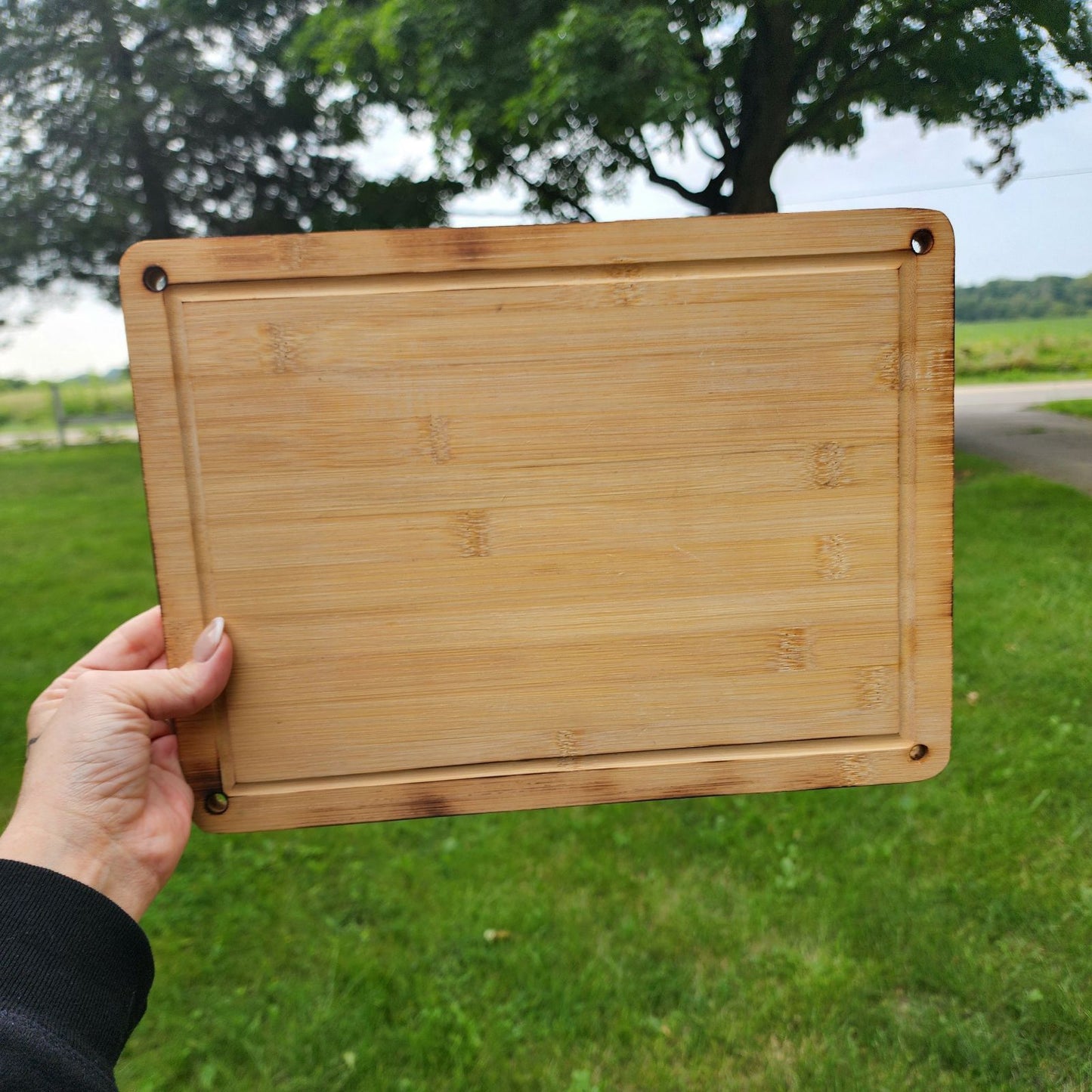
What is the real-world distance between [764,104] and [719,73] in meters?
0.10

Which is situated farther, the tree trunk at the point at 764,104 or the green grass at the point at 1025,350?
the green grass at the point at 1025,350

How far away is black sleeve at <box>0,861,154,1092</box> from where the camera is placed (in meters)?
0.96

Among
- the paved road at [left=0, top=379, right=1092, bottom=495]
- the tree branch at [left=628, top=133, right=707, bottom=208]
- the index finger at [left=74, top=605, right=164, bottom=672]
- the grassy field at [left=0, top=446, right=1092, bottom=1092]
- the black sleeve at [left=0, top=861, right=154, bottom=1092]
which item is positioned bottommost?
the grassy field at [left=0, top=446, right=1092, bottom=1092]

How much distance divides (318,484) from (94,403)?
2742 mm

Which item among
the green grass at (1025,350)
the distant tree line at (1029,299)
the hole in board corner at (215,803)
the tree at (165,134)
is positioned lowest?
the hole in board corner at (215,803)

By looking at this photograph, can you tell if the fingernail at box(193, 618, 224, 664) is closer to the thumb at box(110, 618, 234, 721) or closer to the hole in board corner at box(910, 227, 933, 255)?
the thumb at box(110, 618, 234, 721)

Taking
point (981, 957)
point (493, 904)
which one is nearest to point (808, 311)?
point (981, 957)

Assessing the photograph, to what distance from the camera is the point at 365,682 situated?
1247mm

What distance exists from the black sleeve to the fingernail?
322mm

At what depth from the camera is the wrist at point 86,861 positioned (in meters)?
1.11

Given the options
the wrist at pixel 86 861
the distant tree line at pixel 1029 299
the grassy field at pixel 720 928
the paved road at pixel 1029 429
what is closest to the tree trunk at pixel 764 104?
the distant tree line at pixel 1029 299

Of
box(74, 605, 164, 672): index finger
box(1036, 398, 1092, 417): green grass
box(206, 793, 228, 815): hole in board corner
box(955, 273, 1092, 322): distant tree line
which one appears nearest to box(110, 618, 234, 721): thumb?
box(206, 793, 228, 815): hole in board corner

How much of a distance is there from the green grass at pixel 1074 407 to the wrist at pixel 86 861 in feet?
5.87

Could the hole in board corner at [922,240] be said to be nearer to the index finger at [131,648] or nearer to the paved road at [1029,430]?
the paved road at [1029,430]
